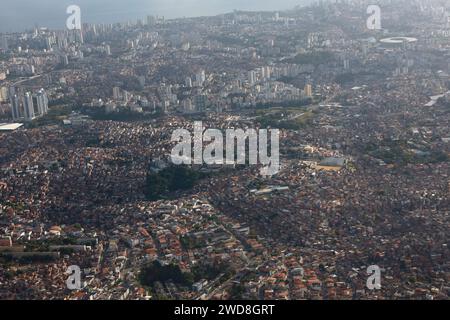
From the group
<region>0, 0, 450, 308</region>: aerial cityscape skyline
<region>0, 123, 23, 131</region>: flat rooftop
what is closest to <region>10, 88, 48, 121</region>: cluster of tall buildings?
<region>0, 0, 450, 308</region>: aerial cityscape skyline

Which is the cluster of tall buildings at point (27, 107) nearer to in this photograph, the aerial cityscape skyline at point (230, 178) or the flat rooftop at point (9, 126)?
the aerial cityscape skyline at point (230, 178)

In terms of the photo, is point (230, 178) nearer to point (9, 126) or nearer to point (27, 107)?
point (9, 126)

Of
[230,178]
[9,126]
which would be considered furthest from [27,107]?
[230,178]

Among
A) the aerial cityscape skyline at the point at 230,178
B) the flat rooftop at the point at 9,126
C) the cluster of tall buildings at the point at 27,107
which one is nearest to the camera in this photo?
the aerial cityscape skyline at the point at 230,178

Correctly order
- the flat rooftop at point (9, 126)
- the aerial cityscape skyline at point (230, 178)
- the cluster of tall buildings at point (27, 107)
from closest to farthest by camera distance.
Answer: the aerial cityscape skyline at point (230, 178)
the flat rooftop at point (9, 126)
the cluster of tall buildings at point (27, 107)

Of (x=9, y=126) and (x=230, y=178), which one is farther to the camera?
(x=9, y=126)

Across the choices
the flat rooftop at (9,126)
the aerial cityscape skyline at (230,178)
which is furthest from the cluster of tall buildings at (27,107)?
the flat rooftop at (9,126)

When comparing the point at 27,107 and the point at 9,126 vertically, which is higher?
the point at 27,107

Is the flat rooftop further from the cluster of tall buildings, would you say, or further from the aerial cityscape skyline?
the cluster of tall buildings
